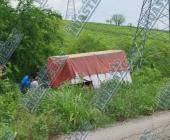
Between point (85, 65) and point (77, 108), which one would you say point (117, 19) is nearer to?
point (85, 65)

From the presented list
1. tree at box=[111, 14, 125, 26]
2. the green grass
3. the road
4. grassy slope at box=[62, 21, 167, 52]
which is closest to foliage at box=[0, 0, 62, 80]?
the green grass

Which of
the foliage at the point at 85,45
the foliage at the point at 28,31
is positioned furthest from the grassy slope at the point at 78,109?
the foliage at the point at 28,31

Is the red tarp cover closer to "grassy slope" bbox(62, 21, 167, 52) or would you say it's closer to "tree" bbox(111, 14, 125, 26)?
"tree" bbox(111, 14, 125, 26)

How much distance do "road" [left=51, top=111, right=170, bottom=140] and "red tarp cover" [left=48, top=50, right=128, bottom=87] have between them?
362cm

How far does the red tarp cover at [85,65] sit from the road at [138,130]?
3620 mm

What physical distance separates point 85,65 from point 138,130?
6714 mm

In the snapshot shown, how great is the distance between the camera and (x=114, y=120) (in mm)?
15742

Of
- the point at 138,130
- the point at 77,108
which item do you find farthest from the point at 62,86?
the point at 138,130

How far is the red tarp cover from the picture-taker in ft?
66.5

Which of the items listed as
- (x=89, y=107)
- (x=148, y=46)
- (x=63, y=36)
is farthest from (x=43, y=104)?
(x=148, y=46)

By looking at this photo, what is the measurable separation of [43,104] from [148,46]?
1068 centimetres

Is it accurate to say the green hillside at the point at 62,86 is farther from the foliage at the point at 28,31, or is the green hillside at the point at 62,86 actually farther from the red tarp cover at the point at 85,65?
the red tarp cover at the point at 85,65

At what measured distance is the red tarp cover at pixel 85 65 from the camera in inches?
798

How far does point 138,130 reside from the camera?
14766 millimetres
